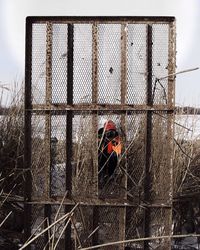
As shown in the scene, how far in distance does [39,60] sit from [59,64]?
7.1 inches

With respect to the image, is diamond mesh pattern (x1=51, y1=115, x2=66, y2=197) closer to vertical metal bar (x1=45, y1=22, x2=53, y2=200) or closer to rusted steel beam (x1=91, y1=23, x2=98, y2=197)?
vertical metal bar (x1=45, y1=22, x2=53, y2=200)

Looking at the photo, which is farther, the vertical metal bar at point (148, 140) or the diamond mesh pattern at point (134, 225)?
the diamond mesh pattern at point (134, 225)

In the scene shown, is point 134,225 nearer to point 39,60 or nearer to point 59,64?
point 59,64

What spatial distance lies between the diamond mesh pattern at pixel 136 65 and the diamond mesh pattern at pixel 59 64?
0.55 meters

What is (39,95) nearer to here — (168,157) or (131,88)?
(131,88)

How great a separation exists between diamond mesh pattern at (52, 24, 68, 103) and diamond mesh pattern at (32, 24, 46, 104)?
0.09 m

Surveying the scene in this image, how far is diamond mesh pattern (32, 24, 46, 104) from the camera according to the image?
14.3 ft

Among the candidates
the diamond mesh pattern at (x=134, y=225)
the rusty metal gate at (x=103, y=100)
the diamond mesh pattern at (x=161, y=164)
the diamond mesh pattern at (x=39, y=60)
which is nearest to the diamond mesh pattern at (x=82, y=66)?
the rusty metal gate at (x=103, y=100)

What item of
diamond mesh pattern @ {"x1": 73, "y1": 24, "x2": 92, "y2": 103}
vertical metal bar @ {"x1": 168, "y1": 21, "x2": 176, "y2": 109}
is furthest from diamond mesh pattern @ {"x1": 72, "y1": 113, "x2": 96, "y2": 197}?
vertical metal bar @ {"x1": 168, "y1": 21, "x2": 176, "y2": 109}

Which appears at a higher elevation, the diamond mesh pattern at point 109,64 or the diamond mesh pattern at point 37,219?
the diamond mesh pattern at point 109,64

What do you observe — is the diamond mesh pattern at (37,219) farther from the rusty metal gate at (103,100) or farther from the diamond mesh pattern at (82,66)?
the diamond mesh pattern at (82,66)

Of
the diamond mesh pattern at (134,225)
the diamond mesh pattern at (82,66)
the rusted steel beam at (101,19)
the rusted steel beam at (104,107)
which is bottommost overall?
the diamond mesh pattern at (134,225)

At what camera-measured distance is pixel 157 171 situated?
14.4 ft

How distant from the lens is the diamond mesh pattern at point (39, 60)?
4.37 meters
